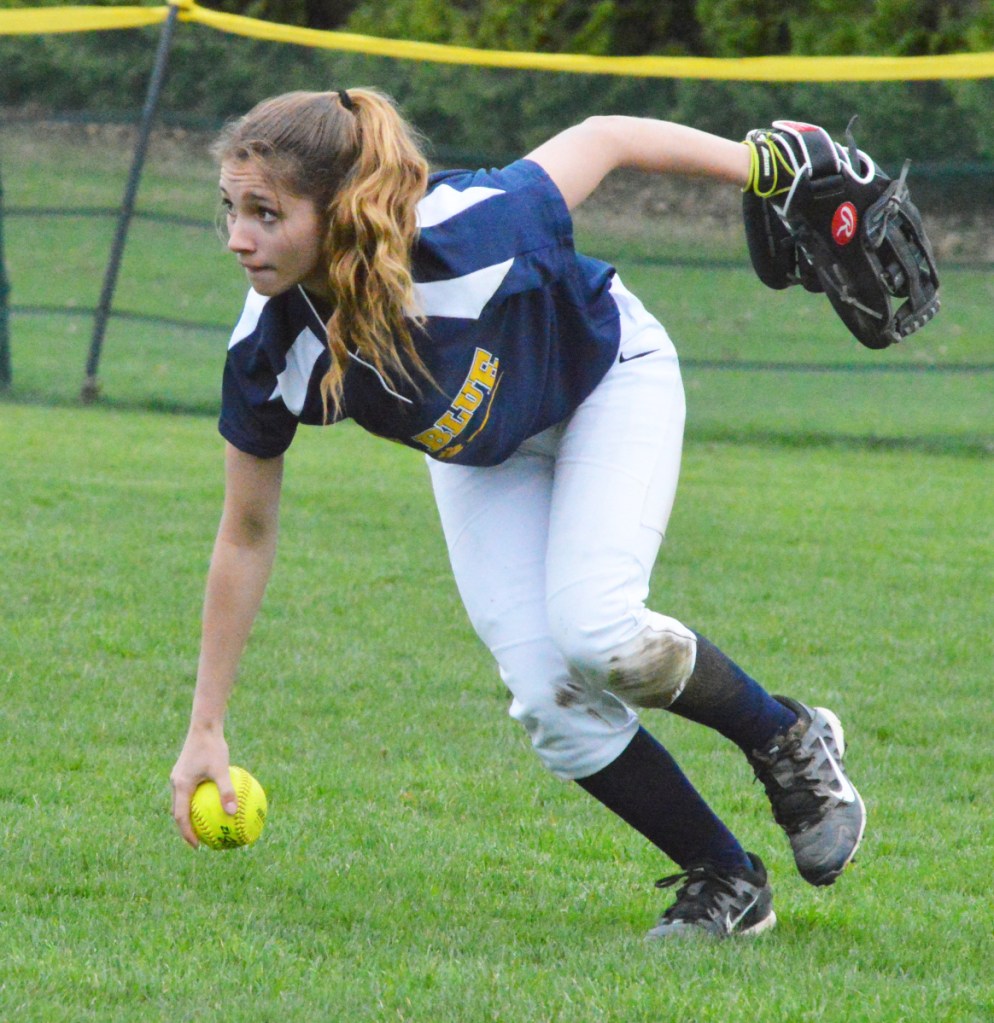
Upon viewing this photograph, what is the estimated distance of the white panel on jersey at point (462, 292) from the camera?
2.96 meters

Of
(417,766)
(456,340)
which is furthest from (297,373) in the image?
(417,766)

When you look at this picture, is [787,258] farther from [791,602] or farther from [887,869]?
[791,602]

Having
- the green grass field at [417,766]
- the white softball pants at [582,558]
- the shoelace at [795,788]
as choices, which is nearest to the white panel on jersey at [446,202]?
the white softball pants at [582,558]

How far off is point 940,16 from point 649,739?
14163mm

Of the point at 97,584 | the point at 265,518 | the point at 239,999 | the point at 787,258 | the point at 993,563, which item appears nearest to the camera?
the point at 239,999

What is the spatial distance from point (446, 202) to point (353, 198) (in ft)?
0.96

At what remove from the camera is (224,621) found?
Answer: 316cm

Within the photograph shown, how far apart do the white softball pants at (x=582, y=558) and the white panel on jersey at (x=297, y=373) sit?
0.49 metres

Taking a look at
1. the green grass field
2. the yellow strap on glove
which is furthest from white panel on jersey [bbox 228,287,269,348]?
the green grass field

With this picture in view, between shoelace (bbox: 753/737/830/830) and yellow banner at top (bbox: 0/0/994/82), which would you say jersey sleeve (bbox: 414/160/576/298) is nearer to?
shoelace (bbox: 753/737/830/830)

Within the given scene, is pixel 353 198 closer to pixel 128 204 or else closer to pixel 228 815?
pixel 228 815

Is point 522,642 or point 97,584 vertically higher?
point 522,642

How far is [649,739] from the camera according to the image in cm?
336

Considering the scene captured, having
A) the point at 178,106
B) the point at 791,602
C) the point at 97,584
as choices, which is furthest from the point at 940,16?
the point at 97,584
